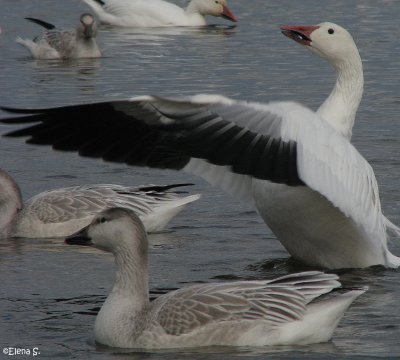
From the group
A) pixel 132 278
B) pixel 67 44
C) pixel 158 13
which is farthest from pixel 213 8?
pixel 132 278

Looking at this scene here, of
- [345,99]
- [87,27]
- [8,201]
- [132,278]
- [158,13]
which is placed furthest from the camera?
[158,13]

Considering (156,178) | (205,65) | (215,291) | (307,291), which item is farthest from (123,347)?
(205,65)

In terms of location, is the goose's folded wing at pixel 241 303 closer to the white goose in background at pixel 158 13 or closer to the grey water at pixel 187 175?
the grey water at pixel 187 175

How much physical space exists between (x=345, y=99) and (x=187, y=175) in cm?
303

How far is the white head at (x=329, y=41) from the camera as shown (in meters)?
9.34

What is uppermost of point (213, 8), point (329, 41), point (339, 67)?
point (329, 41)

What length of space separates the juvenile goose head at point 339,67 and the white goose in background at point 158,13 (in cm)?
1303

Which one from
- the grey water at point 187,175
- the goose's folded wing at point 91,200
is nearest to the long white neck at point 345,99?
the grey water at point 187,175

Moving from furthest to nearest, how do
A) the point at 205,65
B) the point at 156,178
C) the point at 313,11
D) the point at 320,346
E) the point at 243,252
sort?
the point at 313,11, the point at 205,65, the point at 156,178, the point at 243,252, the point at 320,346

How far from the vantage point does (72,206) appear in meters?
10.5

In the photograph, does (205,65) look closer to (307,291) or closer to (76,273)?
(76,273)

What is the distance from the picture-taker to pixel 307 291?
7156mm

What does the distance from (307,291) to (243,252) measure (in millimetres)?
2314
